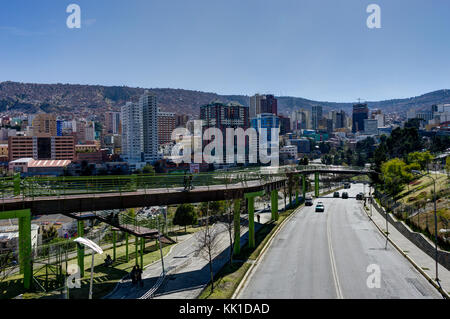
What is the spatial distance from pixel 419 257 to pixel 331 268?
8502 millimetres

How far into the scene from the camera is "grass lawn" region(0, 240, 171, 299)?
18438 mm

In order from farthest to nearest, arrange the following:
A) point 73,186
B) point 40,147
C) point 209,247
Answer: point 40,147
point 73,186
point 209,247

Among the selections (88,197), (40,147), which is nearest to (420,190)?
(88,197)

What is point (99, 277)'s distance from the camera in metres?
24.4

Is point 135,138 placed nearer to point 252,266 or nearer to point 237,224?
point 237,224

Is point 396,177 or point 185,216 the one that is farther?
point 396,177

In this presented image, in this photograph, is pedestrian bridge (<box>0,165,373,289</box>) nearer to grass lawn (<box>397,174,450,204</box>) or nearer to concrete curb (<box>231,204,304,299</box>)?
concrete curb (<box>231,204,304,299</box>)

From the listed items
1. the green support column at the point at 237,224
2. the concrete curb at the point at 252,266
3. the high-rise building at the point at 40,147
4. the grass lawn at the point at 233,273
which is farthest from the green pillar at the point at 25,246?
the high-rise building at the point at 40,147

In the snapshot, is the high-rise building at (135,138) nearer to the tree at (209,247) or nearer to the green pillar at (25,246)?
the tree at (209,247)

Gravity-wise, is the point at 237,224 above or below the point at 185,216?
above

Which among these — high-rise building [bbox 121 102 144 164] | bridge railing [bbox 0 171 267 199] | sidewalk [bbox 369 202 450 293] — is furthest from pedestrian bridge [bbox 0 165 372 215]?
high-rise building [bbox 121 102 144 164]

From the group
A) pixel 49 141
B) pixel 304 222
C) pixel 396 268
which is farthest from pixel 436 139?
pixel 49 141

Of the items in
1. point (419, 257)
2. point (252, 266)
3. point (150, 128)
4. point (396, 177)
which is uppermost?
point (150, 128)
